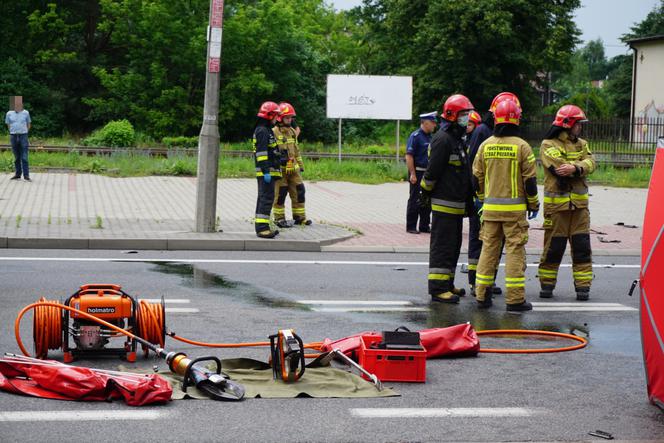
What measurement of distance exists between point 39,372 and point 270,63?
135 ft

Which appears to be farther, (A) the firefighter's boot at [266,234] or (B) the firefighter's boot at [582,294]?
(A) the firefighter's boot at [266,234]

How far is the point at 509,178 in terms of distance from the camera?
9273mm

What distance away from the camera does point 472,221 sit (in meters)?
10.4

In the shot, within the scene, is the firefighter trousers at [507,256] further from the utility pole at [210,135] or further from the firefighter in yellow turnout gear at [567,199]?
the utility pole at [210,135]

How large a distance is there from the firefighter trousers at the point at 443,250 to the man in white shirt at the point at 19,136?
13.1 meters

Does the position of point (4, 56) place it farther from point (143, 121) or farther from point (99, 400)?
point (99, 400)

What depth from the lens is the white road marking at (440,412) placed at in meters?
5.77

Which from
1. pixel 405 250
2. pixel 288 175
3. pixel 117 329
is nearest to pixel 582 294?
pixel 405 250

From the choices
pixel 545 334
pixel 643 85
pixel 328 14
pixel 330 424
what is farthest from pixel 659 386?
pixel 328 14

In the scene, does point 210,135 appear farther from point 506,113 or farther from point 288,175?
point 506,113

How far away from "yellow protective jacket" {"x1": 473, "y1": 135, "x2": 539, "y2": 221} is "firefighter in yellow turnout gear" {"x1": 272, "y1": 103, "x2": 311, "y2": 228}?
5783 millimetres

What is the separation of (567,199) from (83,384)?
592 cm

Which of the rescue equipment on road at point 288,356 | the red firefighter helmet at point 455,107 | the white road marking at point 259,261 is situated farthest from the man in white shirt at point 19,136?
the rescue equipment on road at point 288,356

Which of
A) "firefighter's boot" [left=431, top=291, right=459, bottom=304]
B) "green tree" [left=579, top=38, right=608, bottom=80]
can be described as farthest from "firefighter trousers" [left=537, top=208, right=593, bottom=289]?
"green tree" [left=579, top=38, right=608, bottom=80]
